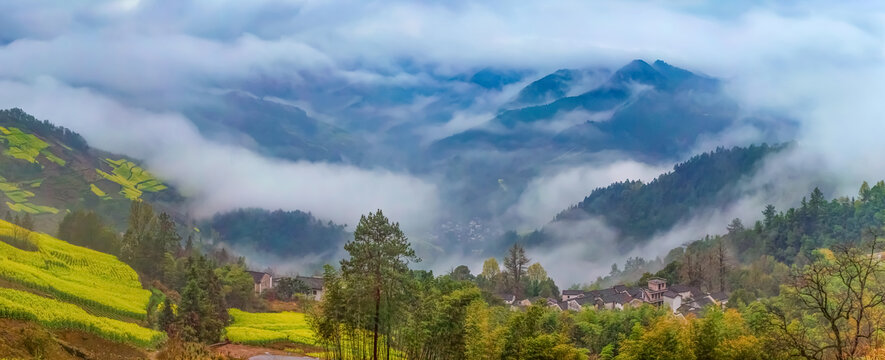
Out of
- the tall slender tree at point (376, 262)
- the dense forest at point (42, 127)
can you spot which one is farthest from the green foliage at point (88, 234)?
the dense forest at point (42, 127)

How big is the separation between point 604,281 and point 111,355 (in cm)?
14170

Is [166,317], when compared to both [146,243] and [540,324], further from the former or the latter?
[540,324]

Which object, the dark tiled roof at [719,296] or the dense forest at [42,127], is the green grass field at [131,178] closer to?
the dense forest at [42,127]

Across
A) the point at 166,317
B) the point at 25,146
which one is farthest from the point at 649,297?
the point at 25,146

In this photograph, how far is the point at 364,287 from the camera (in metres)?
33.2

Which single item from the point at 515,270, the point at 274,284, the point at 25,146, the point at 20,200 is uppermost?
the point at 25,146

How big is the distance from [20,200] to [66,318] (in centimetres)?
4680

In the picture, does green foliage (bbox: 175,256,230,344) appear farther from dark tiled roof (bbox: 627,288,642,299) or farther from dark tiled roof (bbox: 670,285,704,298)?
dark tiled roof (bbox: 670,285,704,298)

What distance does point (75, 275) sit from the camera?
40906 millimetres

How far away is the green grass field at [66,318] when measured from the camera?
29.4 meters

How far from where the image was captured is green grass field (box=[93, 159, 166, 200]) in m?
104

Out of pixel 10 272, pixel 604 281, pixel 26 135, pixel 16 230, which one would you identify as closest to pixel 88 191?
pixel 26 135

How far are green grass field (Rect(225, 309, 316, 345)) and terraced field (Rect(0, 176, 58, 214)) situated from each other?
26401 millimetres

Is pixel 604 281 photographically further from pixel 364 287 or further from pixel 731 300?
pixel 364 287
